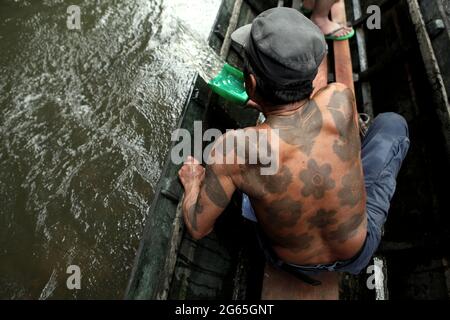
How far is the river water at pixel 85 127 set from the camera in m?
2.81

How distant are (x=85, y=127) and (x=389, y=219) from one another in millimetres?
3065

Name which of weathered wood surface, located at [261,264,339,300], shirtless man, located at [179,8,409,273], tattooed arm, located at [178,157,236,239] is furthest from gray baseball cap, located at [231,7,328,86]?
weathered wood surface, located at [261,264,339,300]

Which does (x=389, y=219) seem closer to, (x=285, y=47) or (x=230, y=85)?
(x=230, y=85)

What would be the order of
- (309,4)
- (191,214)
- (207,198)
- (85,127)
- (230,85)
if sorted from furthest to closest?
1. (309,4)
2. (85,127)
3. (230,85)
4. (191,214)
5. (207,198)

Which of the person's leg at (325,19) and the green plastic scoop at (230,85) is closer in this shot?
the green plastic scoop at (230,85)

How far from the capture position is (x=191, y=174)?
2.26 meters

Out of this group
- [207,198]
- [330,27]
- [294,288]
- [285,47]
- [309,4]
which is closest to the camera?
[285,47]

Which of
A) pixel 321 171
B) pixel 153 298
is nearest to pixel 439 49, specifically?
pixel 321 171

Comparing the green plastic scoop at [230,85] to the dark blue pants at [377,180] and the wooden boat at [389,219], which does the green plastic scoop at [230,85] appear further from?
the dark blue pants at [377,180]

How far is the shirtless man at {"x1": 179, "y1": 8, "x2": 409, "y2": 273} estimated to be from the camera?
1366 millimetres

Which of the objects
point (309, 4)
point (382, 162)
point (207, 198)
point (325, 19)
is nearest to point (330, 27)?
point (325, 19)

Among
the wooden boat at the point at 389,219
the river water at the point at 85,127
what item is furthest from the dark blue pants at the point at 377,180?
the river water at the point at 85,127

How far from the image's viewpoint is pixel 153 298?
6.44 feet

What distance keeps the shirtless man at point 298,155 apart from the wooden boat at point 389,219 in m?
0.60
